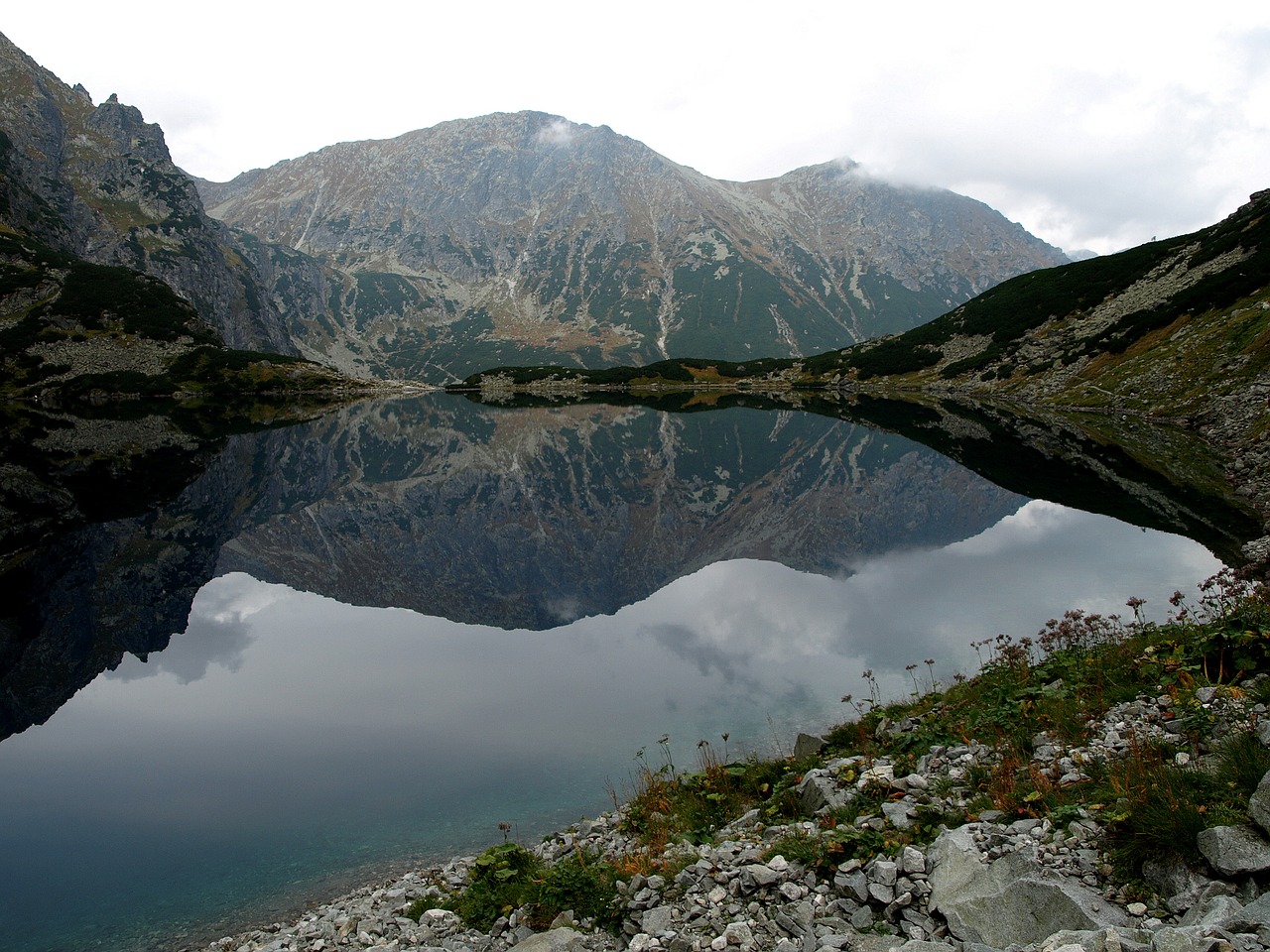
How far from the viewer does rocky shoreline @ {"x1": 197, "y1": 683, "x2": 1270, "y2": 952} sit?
6.19 meters

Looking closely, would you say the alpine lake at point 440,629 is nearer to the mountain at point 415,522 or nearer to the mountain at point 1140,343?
the mountain at point 415,522

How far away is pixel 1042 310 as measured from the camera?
128875mm

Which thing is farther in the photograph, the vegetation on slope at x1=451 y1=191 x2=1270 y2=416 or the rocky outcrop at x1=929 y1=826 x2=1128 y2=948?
the vegetation on slope at x1=451 y1=191 x2=1270 y2=416

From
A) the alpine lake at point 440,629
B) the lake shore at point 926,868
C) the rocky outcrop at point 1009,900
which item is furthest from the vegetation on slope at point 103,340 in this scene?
the rocky outcrop at point 1009,900

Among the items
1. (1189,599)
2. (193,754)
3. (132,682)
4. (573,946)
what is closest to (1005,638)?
(1189,599)

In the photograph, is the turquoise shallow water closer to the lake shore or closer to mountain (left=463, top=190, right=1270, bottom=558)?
the lake shore

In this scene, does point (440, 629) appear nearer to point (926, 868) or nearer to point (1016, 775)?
point (1016, 775)

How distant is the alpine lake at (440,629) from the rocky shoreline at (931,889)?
3.61 meters

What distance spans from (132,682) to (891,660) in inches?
945

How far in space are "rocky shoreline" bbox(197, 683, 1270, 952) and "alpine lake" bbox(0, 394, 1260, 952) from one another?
11.8 feet

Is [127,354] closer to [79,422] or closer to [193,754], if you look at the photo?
[79,422]

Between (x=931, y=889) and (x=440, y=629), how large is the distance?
2168 centimetres

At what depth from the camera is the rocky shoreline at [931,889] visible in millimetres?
6188

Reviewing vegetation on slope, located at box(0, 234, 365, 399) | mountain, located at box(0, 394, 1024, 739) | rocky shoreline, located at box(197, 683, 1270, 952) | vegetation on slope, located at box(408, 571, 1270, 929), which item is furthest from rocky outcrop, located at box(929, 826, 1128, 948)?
vegetation on slope, located at box(0, 234, 365, 399)
